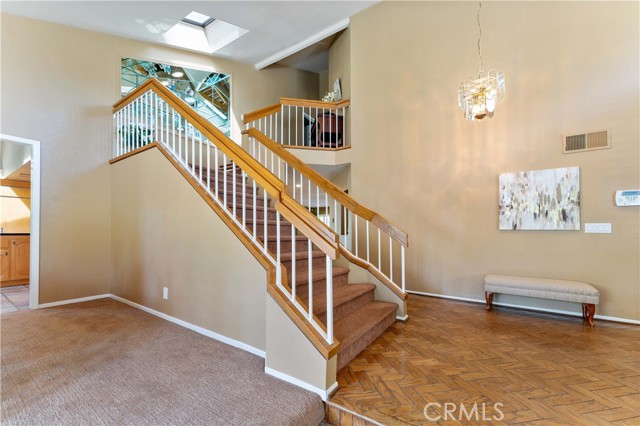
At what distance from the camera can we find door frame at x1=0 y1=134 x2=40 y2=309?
365 centimetres

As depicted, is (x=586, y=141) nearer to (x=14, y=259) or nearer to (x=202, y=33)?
(x=202, y=33)

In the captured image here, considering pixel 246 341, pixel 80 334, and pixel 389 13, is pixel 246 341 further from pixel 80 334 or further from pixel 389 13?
pixel 389 13

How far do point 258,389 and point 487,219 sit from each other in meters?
3.56

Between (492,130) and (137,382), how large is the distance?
182 inches

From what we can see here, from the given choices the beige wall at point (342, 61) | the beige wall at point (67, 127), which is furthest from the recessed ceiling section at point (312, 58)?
the beige wall at point (67, 127)

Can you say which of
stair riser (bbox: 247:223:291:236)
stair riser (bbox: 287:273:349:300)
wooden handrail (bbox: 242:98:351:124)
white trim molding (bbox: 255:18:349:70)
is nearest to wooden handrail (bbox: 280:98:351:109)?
wooden handrail (bbox: 242:98:351:124)

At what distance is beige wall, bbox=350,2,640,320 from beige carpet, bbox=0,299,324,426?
321cm

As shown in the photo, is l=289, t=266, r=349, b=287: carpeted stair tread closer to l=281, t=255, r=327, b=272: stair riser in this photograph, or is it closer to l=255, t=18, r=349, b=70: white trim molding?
l=281, t=255, r=327, b=272: stair riser

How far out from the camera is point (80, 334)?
2.72 meters

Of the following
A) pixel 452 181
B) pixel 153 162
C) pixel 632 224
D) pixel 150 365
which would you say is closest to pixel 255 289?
pixel 150 365

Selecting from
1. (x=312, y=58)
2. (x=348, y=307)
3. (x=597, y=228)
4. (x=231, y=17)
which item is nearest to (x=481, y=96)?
(x=597, y=228)

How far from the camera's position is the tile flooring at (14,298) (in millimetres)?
3695

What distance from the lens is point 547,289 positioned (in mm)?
3266

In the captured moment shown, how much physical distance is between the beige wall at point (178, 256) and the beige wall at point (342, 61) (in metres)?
3.63
